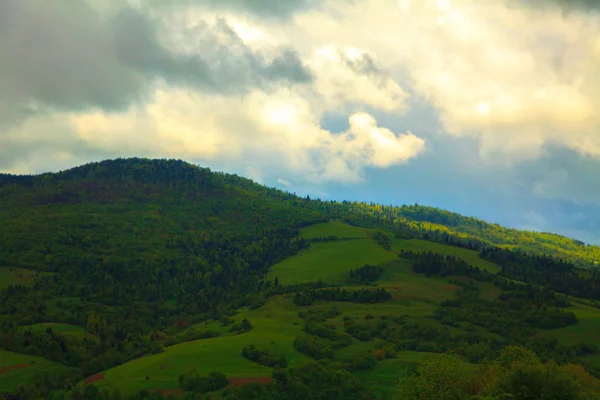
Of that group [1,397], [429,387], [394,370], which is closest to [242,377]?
[394,370]

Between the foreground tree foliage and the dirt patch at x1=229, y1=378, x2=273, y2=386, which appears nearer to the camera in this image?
the foreground tree foliage

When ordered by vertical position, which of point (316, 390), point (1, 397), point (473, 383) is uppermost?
point (473, 383)

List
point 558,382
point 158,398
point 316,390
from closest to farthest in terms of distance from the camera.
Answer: point 558,382 → point 158,398 → point 316,390

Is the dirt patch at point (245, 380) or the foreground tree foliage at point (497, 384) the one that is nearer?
the foreground tree foliage at point (497, 384)

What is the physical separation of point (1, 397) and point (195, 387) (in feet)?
219

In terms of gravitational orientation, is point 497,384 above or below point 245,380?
above

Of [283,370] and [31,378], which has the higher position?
[283,370]

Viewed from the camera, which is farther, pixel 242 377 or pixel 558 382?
pixel 242 377

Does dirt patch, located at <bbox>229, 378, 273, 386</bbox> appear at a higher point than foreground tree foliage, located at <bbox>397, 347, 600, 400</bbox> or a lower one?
lower

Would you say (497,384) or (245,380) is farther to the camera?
(245,380)

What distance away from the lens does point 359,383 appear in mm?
185125

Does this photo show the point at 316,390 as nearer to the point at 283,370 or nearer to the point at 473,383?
the point at 283,370

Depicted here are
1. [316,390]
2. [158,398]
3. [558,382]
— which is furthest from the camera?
[316,390]

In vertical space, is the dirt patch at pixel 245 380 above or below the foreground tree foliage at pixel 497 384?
below
